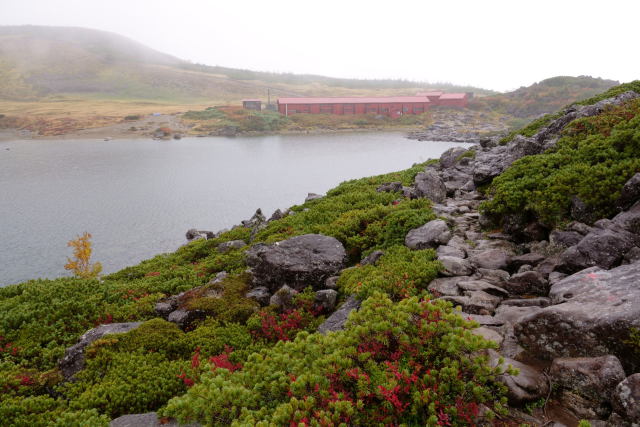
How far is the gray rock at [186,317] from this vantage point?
42.9 ft

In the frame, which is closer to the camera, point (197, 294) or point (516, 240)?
point (516, 240)

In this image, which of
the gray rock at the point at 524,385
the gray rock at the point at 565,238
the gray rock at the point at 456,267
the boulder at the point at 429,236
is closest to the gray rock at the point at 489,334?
the gray rock at the point at 524,385

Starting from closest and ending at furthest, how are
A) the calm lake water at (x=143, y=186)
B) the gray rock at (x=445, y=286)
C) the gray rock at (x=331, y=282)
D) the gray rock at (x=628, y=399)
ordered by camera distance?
the gray rock at (x=628, y=399) < the gray rock at (x=445, y=286) < the gray rock at (x=331, y=282) < the calm lake water at (x=143, y=186)

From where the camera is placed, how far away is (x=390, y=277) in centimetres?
1141

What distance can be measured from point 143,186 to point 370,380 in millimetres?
52618

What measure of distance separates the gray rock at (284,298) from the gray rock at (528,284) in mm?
7028

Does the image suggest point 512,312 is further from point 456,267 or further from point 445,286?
point 456,267

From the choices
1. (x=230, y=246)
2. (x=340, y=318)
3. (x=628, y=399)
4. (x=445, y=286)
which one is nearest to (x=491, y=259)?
(x=445, y=286)

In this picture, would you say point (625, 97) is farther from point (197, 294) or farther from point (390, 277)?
point (197, 294)

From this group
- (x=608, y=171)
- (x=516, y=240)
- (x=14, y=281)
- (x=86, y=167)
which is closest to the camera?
(x=608, y=171)

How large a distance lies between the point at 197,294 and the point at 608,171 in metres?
15.4

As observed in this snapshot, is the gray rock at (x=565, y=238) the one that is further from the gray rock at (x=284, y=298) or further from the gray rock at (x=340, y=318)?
the gray rock at (x=284, y=298)

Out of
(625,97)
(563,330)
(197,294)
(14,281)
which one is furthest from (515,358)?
(14,281)

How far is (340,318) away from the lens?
10.8m
